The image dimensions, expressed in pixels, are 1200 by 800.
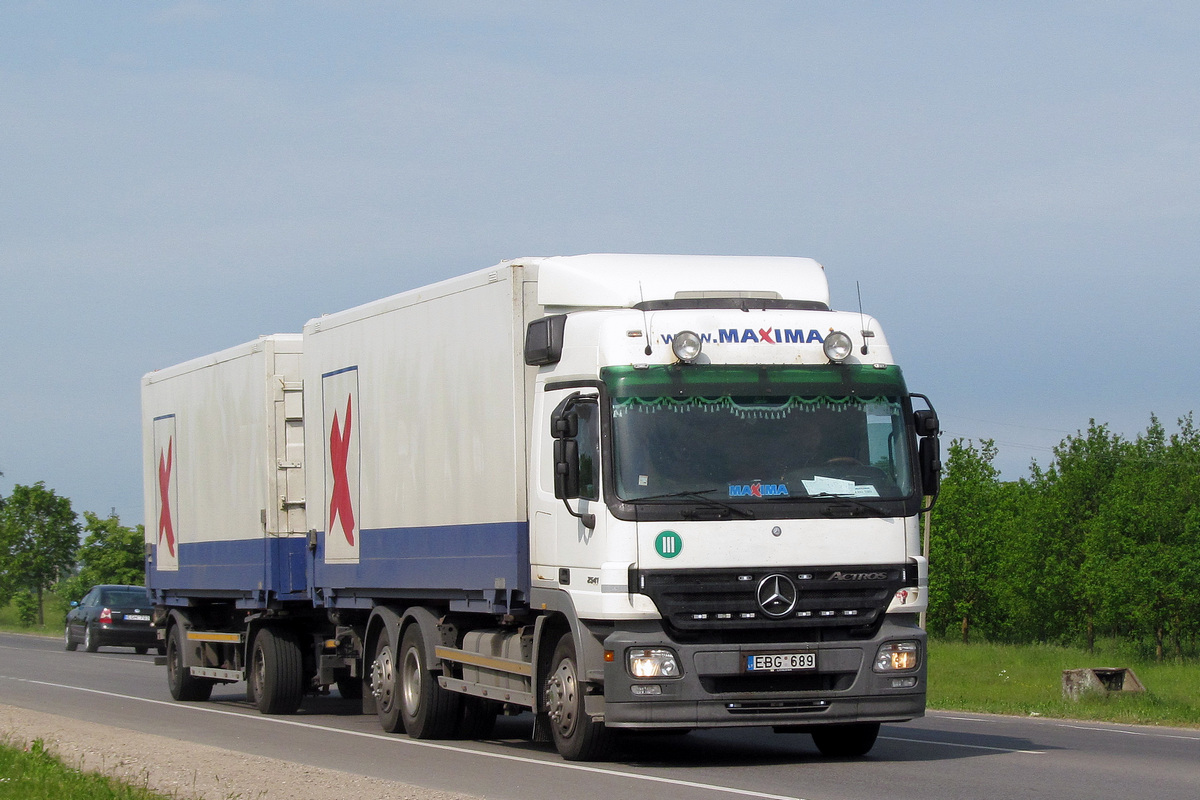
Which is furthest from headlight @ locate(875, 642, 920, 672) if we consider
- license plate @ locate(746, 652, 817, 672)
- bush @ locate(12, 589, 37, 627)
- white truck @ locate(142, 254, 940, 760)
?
bush @ locate(12, 589, 37, 627)

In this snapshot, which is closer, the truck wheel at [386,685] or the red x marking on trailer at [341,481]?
the truck wheel at [386,685]

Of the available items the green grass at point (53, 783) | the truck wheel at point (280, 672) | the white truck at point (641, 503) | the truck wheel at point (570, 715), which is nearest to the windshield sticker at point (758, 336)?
the white truck at point (641, 503)

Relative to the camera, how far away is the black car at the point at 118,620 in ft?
121

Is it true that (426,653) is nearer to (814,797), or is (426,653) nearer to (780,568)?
(780,568)

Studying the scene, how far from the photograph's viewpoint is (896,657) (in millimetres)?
11648

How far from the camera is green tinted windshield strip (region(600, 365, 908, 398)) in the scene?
37.7 ft

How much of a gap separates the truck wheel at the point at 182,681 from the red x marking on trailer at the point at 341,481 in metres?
5.58

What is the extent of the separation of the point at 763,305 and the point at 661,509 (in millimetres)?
2111

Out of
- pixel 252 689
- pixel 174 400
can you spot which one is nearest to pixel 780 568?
pixel 252 689

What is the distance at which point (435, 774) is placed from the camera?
37.9 feet

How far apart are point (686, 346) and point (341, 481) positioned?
228 inches

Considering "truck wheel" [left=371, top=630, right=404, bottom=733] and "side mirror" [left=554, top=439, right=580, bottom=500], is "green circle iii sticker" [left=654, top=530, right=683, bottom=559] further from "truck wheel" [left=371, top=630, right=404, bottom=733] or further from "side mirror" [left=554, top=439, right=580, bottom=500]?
"truck wheel" [left=371, top=630, right=404, bottom=733]

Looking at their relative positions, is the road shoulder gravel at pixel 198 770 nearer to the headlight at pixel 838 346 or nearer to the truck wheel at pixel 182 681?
the headlight at pixel 838 346

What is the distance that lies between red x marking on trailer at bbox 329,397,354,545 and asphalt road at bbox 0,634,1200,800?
2.08 metres
